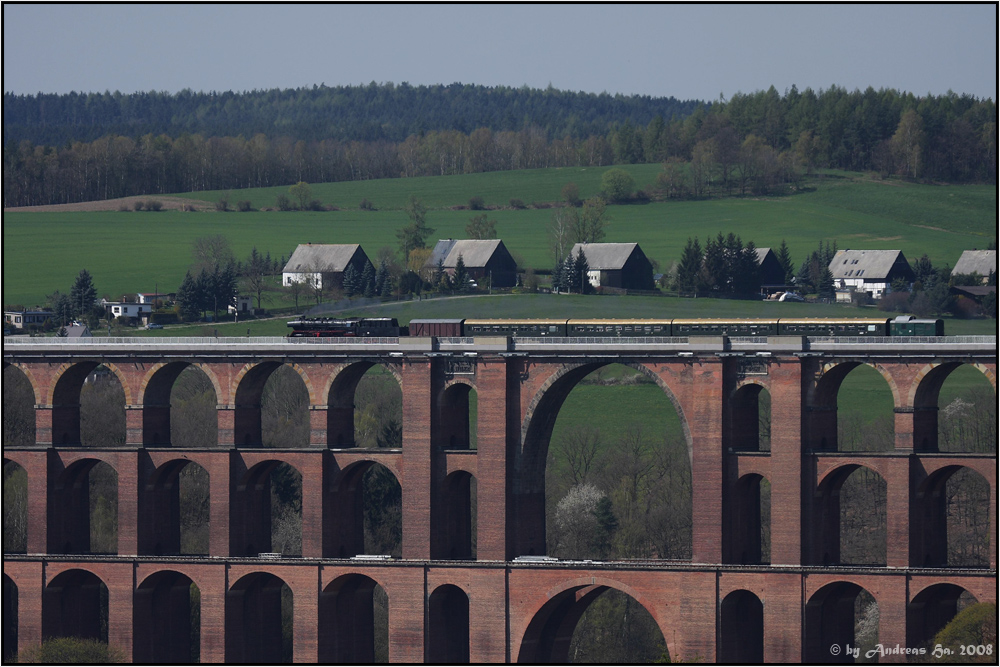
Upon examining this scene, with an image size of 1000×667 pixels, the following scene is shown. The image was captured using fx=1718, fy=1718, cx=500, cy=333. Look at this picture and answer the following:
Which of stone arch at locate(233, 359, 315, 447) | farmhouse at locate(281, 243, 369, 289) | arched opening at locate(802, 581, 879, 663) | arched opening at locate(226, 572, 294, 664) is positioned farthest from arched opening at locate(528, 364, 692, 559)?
farmhouse at locate(281, 243, 369, 289)

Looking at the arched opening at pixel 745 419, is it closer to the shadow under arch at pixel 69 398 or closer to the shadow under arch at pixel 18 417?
the shadow under arch at pixel 69 398

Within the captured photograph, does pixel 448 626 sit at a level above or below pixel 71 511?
below

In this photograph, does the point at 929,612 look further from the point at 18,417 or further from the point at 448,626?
the point at 18,417

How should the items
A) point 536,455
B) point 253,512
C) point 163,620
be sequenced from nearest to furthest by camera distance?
point 536,455 → point 253,512 → point 163,620

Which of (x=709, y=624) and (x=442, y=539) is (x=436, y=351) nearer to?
(x=442, y=539)

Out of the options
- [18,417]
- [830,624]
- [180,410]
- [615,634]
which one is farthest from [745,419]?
[18,417]


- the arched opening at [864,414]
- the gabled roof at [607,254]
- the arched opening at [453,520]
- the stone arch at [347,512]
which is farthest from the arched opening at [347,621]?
the gabled roof at [607,254]
